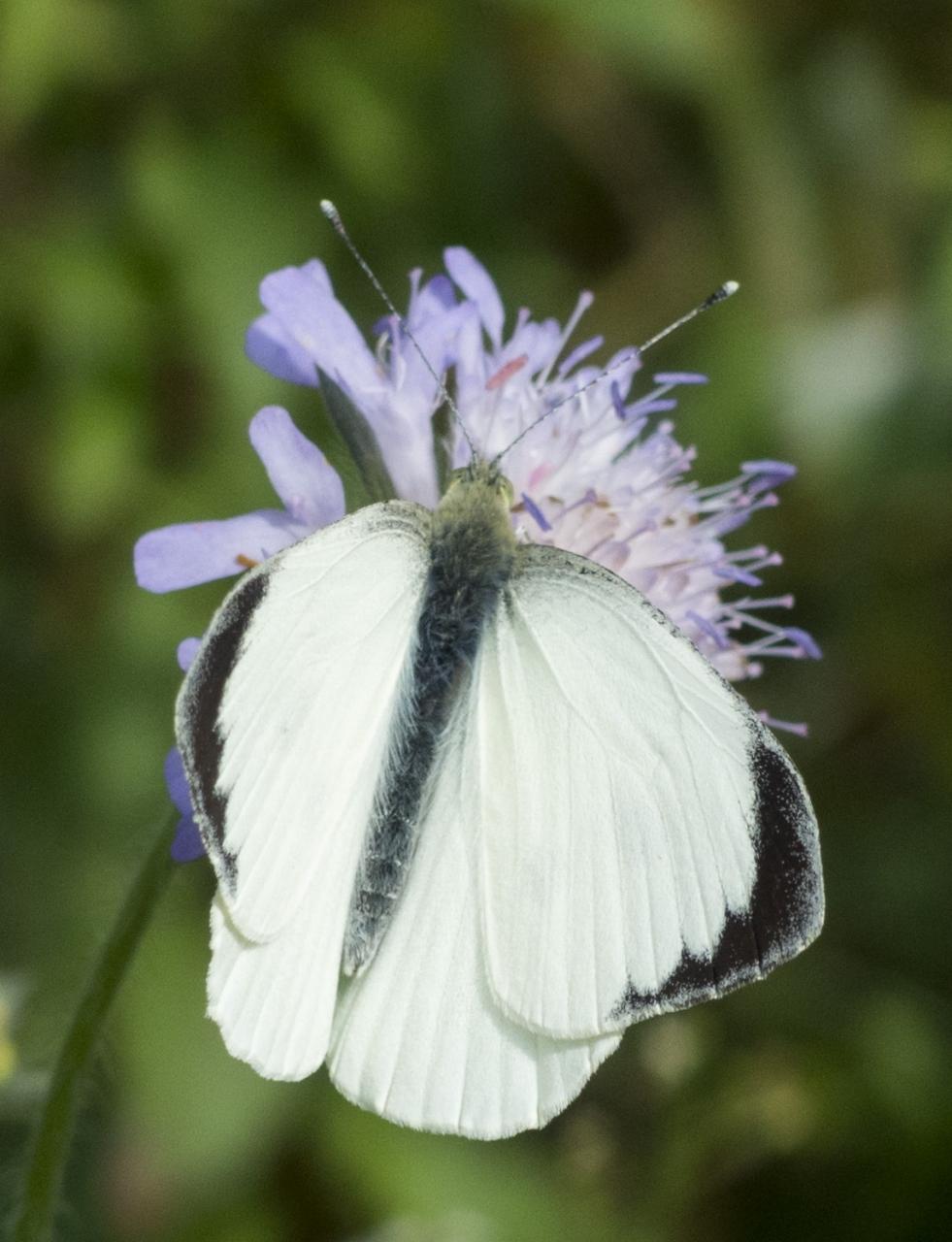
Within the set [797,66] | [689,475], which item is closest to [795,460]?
[689,475]

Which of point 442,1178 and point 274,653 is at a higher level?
point 274,653

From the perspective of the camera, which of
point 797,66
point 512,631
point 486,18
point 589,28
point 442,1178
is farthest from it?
point 797,66

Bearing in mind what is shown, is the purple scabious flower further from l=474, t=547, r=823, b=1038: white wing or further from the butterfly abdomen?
l=474, t=547, r=823, b=1038: white wing

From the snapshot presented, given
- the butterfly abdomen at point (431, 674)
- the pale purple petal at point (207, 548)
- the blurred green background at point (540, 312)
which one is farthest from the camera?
the blurred green background at point (540, 312)

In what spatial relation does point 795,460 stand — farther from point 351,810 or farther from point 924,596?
point 351,810

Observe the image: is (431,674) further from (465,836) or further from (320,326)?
(320,326)

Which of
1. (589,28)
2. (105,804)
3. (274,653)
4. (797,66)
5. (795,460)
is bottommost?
(795,460)

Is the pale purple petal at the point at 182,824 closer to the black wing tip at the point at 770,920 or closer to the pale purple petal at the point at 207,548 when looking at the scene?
the pale purple petal at the point at 207,548

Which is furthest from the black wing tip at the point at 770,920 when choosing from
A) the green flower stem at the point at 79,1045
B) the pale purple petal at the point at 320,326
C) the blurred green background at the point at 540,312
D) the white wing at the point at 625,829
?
the blurred green background at the point at 540,312
